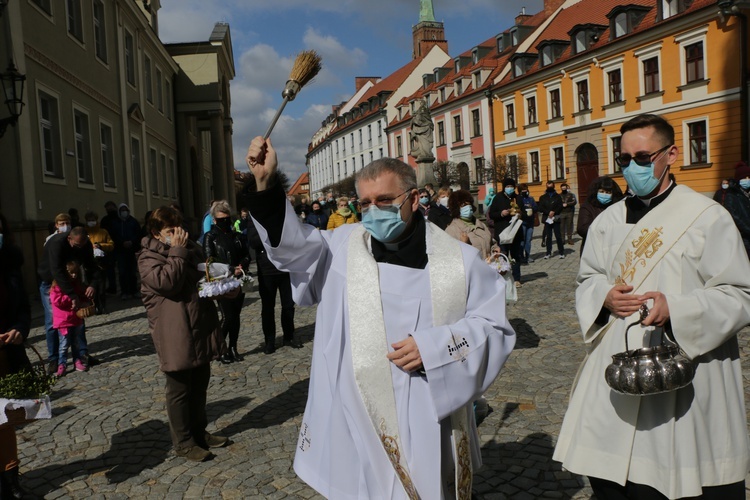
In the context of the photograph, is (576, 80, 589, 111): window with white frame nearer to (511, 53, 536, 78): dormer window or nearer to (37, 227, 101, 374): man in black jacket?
(511, 53, 536, 78): dormer window

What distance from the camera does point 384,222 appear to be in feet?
8.55

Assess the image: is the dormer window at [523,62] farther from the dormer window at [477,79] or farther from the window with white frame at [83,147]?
the window with white frame at [83,147]

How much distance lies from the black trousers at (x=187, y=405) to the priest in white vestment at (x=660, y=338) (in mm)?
2812

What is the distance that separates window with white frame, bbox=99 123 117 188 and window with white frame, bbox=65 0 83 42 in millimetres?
2915

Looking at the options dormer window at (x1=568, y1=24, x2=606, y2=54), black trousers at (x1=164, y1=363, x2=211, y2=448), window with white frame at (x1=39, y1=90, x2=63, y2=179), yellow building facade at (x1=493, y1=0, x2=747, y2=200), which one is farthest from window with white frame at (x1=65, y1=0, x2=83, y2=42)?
dormer window at (x1=568, y1=24, x2=606, y2=54)

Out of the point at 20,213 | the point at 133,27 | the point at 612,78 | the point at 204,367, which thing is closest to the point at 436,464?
the point at 204,367

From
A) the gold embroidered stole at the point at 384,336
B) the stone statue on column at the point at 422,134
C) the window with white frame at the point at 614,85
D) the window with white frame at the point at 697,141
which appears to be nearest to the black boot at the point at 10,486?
the gold embroidered stole at the point at 384,336

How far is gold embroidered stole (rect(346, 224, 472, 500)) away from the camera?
2479 mm

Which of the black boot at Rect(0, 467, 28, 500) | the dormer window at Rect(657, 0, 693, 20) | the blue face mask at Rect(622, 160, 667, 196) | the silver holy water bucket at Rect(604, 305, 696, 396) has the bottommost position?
the black boot at Rect(0, 467, 28, 500)

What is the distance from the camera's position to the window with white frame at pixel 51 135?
48.1 feet

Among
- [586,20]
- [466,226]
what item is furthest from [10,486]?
[586,20]

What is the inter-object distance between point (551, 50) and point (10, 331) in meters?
37.6

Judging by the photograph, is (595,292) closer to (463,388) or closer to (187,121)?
(463,388)

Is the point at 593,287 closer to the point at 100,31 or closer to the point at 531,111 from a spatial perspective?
the point at 100,31
